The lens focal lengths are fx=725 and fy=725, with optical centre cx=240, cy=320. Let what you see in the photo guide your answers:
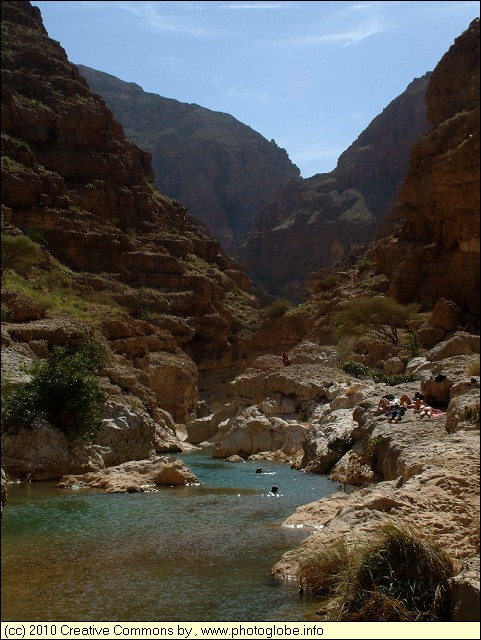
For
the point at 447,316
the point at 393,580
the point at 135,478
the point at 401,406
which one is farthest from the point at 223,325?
the point at 393,580

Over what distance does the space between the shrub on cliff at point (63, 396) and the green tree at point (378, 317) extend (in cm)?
2650

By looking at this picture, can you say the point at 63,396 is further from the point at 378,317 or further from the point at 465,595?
the point at 378,317

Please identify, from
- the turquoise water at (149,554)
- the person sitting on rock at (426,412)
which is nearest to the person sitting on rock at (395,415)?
the person sitting on rock at (426,412)

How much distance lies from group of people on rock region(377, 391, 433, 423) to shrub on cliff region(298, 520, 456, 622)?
32.6 feet

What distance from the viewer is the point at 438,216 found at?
46344mm

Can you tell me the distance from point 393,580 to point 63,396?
17.3 m

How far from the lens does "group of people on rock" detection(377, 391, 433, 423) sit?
18798 mm

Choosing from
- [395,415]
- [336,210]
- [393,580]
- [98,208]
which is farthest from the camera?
[336,210]

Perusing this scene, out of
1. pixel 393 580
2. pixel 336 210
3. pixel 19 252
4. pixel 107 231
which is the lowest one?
pixel 393 580

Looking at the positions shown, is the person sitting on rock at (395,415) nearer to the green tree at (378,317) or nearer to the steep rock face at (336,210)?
the green tree at (378,317)

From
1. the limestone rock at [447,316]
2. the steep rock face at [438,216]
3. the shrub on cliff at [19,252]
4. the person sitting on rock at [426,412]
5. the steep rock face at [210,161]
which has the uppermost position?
the steep rock face at [210,161]

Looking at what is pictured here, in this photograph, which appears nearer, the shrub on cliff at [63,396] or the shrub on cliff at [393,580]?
the shrub on cliff at [393,580]

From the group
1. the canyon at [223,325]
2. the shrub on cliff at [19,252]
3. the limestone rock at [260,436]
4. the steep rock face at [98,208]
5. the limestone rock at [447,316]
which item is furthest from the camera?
the steep rock face at [98,208]

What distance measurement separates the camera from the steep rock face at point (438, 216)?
133ft
